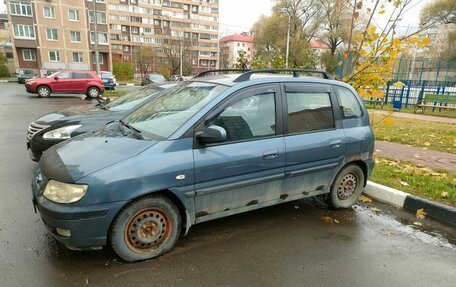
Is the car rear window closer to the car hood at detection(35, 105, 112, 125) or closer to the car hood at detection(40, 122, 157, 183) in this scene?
the car hood at detection(35, 105, 112, 125)

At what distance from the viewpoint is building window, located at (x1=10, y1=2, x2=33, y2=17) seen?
4116cm

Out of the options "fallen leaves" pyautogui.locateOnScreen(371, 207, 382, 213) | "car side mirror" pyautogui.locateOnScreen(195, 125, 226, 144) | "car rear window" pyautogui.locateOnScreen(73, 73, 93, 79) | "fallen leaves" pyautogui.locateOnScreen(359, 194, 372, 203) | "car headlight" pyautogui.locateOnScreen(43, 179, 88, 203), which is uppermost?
"car rear window" pyautogui.locateOnScreen(73, 73, 93, 79)

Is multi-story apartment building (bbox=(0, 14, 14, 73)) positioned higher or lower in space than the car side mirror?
higher

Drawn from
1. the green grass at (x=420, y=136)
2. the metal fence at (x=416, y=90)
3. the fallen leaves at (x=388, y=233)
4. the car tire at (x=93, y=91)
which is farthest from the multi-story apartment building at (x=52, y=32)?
the fallen leaves at (x=388, y=233)

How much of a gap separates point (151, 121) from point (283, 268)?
2.02 meters

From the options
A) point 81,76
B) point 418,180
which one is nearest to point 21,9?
point 81,76

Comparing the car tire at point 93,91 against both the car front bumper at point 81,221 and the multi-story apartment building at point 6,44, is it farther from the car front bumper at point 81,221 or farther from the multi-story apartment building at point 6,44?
the multi-story apartment building at point 6,44

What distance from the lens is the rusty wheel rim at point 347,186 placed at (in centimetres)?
427

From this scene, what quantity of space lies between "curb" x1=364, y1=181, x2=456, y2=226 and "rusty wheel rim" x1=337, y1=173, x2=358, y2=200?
65cm

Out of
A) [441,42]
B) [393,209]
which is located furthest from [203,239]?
[441,42]

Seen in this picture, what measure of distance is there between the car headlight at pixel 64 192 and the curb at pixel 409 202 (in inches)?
161

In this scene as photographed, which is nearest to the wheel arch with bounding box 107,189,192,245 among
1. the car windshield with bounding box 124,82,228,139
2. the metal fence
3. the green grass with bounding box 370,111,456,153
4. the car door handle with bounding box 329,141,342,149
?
the car windshield with bounding box 124,82,228,139

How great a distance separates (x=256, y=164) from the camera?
10.9 ft

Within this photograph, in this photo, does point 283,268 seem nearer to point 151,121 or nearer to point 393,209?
point 151,121
